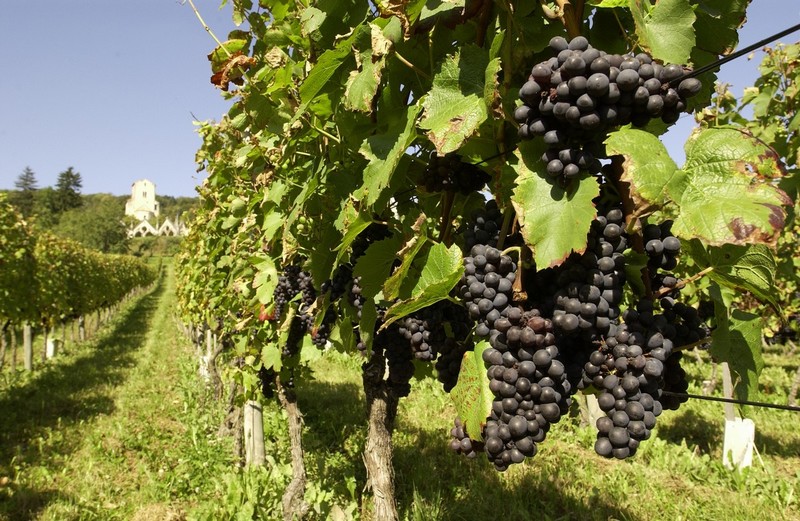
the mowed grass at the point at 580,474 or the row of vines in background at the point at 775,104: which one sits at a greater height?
the row of vines in background at the point at 775,104

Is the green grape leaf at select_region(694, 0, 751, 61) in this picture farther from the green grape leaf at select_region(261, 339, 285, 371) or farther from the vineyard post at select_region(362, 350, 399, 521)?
the green grape leaf at select_region(261, 339, 285, 371)

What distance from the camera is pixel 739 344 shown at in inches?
56.5

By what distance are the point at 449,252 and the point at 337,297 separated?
3.59 ft

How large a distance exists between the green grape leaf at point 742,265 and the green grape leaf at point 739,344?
11cm

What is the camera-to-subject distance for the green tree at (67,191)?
4072 inches

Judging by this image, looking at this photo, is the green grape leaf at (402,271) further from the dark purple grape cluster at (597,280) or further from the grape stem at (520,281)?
the dark purple grape cluster at (597,280)

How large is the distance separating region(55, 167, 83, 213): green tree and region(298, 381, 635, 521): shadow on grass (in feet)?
Answer: 374

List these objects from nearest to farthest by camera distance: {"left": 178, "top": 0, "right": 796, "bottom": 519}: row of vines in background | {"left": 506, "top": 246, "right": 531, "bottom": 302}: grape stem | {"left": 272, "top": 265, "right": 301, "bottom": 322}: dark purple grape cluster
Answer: {"left": 178, "top": 0, "right": 796, "bottom": 519}: row of vines in background → {"left": 506, "top": 246, "right": 531, "bottom": 302}: grape stem → {"left": 272, "top": 265, "right": 301, "bottom": 322}: dark purple grape cluster

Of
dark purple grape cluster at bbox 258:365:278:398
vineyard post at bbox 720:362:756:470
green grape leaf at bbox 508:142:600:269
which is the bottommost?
vineyard post at bbox 720:362:756:470

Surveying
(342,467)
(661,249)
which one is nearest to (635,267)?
(661,249)

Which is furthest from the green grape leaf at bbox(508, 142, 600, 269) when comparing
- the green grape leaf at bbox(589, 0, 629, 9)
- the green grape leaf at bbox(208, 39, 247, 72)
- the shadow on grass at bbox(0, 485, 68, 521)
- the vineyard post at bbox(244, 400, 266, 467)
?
the shadow on grass at bbox(0, 485, 68, 521)

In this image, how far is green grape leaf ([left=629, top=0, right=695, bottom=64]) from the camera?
1.23 m

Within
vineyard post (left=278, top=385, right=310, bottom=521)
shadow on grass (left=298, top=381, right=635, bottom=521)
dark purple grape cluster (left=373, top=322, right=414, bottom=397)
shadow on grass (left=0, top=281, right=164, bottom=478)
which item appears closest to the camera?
dark purple grape cluster (left=373, top=322, right=414, bottom=397)

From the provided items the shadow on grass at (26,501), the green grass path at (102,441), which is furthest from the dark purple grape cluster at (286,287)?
the shadow on grass at (26,501)
